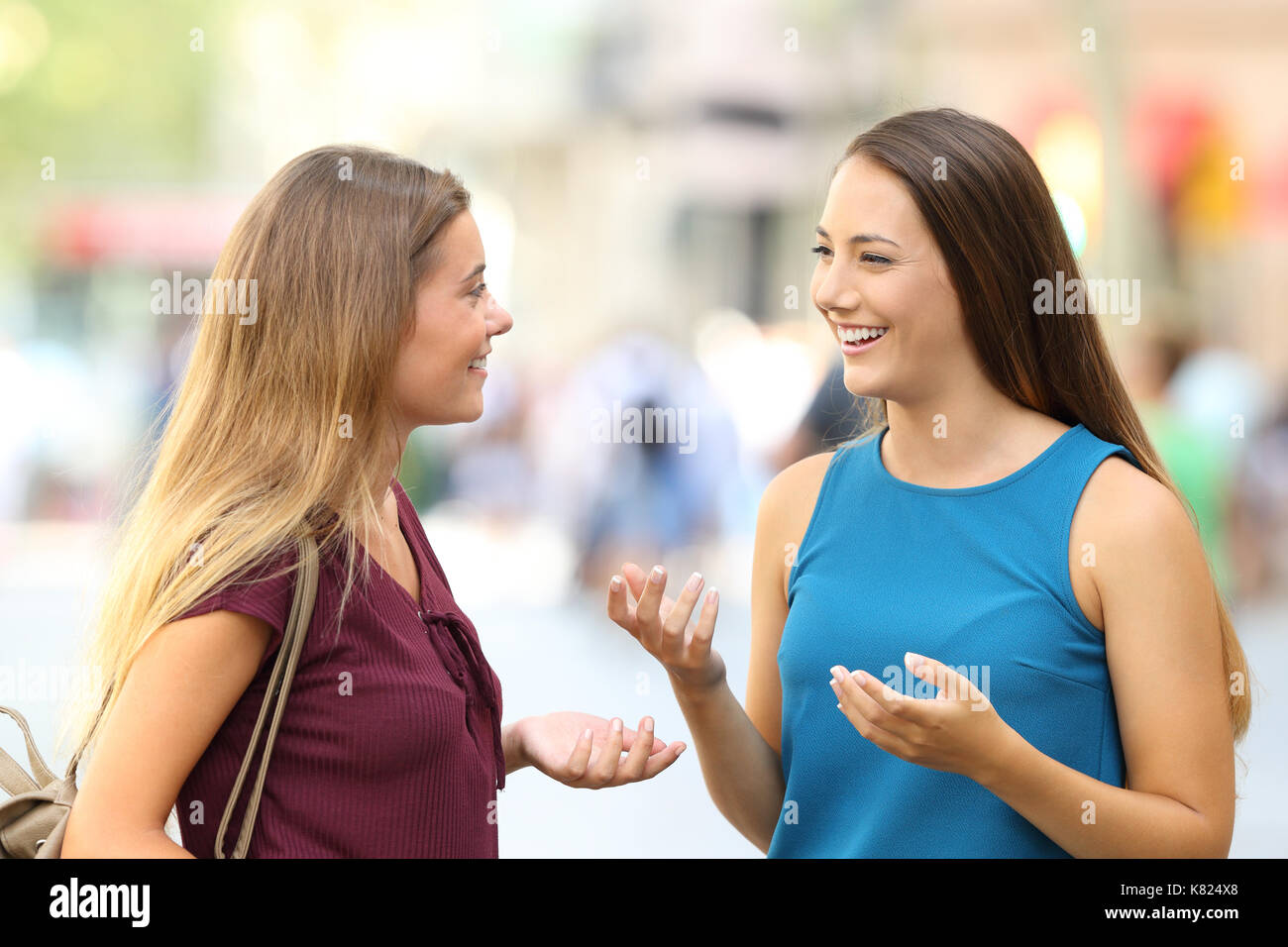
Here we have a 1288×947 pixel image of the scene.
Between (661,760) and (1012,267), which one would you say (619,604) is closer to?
(661,760)

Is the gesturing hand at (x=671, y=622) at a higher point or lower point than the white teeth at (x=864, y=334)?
lower

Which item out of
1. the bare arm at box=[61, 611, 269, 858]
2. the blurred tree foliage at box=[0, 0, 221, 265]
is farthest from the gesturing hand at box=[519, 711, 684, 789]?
the blurred tree foliage at box=[0, 0, 221, 265]

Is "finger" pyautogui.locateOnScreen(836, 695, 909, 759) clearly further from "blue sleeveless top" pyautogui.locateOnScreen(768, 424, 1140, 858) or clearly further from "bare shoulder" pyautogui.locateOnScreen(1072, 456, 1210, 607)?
"bare shoulder" pyautogui.locateOnScreen(1072, 456, 1210, 607)

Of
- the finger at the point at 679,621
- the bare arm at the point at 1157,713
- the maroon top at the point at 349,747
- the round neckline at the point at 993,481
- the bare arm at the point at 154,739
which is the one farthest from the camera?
the round neckline at the point at 993,481

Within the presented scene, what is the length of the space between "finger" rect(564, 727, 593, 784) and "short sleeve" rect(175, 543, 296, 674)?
53 centimetres

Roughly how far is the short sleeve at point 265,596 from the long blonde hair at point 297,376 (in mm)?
50

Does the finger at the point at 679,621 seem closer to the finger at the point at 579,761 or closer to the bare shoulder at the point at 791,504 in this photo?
the finger at the point at 579,761

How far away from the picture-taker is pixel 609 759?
6.66ft

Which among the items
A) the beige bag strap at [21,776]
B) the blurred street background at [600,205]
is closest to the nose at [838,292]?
the beige bag strap at [21,776]

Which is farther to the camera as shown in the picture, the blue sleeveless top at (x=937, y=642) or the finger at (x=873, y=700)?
the blue sleeveless top at (x=937, y=642)

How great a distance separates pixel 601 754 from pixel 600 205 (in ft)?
72.5

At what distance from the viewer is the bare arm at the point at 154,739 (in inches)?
64.9

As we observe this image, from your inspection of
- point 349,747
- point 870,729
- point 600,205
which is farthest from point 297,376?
point 600,205
